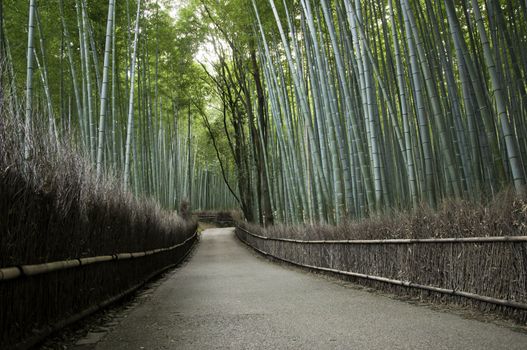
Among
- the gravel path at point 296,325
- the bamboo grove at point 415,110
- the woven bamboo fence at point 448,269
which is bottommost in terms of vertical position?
the gravel path at point 296,325

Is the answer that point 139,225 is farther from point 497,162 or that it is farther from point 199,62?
point 199,62

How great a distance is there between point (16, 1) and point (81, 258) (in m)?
5.61

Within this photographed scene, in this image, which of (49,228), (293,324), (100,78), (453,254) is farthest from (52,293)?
(100,78)

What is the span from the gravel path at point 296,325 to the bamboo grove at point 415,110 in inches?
39.0

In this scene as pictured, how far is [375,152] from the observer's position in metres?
4.87

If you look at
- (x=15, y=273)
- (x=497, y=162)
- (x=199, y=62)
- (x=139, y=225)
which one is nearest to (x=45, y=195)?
(x=15, y=273)

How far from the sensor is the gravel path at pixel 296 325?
2.51 m

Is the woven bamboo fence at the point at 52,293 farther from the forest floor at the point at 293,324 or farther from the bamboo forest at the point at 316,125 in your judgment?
the forest floor at the point at 293,324

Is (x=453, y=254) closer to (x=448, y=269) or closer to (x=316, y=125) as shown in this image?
(x=448, y=269)

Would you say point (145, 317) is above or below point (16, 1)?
below

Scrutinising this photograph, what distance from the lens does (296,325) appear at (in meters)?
3.04

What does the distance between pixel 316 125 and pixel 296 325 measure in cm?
462

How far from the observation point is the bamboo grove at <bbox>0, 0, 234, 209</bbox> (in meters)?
4.11

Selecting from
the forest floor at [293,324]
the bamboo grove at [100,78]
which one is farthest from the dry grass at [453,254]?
the bamboo grove at [100,78]
